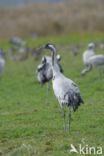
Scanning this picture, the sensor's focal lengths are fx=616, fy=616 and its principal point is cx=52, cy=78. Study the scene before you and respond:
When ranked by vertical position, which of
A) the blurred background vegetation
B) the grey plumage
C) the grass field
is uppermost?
the blurred background vegetation

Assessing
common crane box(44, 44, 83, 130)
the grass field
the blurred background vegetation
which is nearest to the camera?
the grass field

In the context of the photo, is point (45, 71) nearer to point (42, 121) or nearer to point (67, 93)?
point (42, 121)

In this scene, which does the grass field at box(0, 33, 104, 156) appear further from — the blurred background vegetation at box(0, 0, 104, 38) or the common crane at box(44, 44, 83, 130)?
the blurred background vegetation at box(0, 0, 104, 38)

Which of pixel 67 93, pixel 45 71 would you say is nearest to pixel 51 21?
pixel 45 71

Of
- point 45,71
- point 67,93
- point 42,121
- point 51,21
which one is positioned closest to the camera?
point 67,93

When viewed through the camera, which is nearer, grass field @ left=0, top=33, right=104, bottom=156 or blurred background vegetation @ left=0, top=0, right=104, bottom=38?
grass field @ left=0, top=33, right=104, bottom=156

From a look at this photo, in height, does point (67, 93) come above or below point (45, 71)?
below

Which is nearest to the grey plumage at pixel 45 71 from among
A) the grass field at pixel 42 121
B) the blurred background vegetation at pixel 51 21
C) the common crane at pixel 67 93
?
the grass field at pixel 42 121

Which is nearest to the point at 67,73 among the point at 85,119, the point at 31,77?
the point at 31,77

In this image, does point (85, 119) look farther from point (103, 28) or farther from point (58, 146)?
point (103, 28)

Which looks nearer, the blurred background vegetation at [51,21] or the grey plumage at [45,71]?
the grey plumage at [45,71]

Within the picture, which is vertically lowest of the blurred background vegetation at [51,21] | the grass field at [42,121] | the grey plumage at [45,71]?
the grass field at [42,121]

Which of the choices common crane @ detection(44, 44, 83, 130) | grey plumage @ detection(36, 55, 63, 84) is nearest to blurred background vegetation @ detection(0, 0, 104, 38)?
grey plumage @ detection(36, 55, 63, 84)

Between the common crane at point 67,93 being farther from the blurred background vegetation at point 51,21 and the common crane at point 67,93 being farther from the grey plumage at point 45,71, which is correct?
the blurred background vegetation at point 51,21
